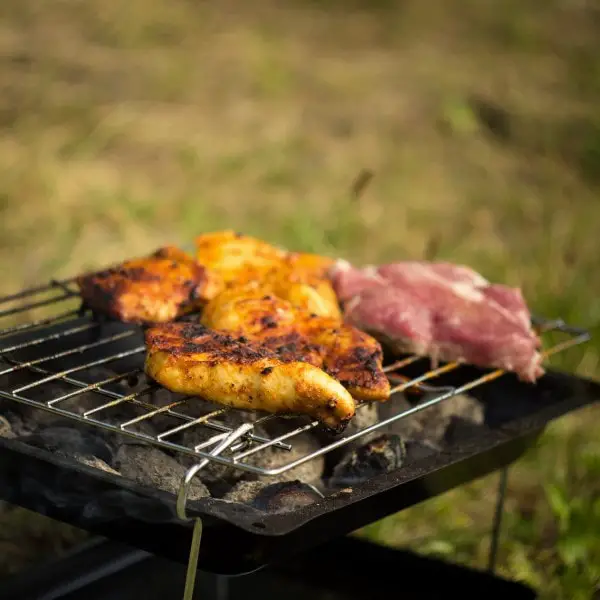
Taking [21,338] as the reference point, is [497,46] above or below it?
above

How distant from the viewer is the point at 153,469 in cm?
282

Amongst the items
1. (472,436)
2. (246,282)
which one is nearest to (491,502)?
(472,436)

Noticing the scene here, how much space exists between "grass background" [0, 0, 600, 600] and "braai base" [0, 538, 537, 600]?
71 centimetres

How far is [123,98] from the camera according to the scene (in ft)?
28.4

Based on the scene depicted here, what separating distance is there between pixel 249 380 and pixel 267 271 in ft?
3.70

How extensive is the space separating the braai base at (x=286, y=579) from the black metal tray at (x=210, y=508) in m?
0.67

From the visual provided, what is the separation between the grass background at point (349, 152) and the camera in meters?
5.03

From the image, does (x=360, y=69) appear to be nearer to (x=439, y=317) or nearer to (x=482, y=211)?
(x=482, y=211)

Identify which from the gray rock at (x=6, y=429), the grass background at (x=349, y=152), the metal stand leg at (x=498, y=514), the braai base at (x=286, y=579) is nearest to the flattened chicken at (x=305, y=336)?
the gray rock at (x=6, y=429)

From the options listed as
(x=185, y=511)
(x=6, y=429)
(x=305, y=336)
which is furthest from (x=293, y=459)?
(x=6, y=429)

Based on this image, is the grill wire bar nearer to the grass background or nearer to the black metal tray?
the black metal tray

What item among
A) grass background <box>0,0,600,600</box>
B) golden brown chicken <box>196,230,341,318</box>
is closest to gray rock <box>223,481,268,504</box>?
golden brown chicken <box>196,230,341,318</box>

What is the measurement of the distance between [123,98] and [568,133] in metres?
4.15

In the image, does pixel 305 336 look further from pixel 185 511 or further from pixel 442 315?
pixel 185 511
